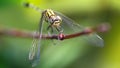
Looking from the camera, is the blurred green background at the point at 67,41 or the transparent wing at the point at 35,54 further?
the blurred green background at the point at 67,41

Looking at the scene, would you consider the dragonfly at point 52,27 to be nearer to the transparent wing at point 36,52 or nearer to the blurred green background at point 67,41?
the transparent wing at point 36,52

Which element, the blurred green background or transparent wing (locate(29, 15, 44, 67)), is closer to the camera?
transparent wing (locate(29, 15, 44, 67))

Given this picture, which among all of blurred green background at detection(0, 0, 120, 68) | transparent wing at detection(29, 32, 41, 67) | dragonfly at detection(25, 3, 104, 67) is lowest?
blurred green background at detection(0, 0, 120, 68)

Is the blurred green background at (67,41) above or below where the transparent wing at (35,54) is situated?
below

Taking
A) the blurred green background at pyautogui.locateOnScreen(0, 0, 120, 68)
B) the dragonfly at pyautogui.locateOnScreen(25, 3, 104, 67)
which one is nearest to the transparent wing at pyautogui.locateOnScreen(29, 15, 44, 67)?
the dragonfly at pyautogui.locateOnScreen(25, 3, 104, 67)

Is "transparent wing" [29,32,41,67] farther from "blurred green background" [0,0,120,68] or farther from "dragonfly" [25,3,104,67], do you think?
"blurred green background" [0,0,120,68]

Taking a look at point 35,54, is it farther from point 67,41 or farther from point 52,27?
point 67,41

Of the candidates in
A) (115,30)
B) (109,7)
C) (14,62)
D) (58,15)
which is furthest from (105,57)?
(58,15)

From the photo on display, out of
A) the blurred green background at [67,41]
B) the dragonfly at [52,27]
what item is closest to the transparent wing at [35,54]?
the dragonfly at [52,27]

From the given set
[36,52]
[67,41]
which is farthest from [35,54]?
[67,41]
